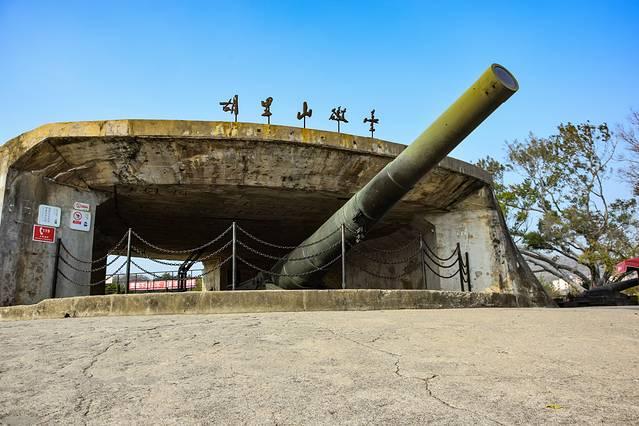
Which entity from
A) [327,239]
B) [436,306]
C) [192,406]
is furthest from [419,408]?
[327,239]

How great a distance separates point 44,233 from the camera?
8.24 metres

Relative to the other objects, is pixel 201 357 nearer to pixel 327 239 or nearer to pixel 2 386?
pixel 2 386

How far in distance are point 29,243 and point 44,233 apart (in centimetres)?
27

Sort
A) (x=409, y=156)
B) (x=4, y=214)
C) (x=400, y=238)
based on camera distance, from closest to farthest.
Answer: (x=409, y=156) → (x=4, y=214) → (x=400, y=238)

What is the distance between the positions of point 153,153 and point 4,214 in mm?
2347

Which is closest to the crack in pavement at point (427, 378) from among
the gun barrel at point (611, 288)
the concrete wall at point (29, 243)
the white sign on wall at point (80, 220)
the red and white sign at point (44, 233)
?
the concrete wall at point (29, 243)

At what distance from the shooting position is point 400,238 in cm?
1296

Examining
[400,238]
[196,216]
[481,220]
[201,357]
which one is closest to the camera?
[201,357]

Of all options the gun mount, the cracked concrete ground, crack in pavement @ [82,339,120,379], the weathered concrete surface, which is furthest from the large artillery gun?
the gun mount

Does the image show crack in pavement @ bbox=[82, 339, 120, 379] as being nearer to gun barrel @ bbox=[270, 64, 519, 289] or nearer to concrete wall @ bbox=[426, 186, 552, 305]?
gun barrel @ bbox=[270, 64, 519, 289]

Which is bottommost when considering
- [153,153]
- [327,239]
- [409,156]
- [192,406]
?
[192,406]

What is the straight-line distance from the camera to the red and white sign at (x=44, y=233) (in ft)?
26.7

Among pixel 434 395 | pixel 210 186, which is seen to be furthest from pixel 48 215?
pixel 434 395

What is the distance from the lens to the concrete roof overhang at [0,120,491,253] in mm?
7859
